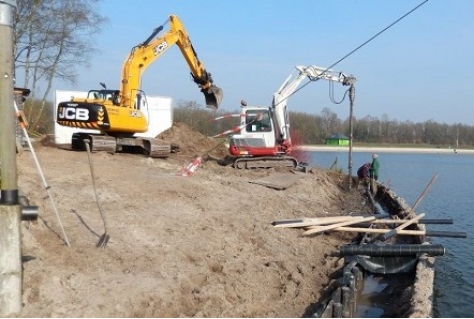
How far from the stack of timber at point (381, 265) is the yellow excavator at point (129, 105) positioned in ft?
22.6

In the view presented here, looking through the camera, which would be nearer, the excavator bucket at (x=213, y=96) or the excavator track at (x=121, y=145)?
the excavator track at (x=121, y=145)

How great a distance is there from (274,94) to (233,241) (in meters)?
12.6

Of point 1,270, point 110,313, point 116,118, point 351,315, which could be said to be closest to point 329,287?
point 351,315

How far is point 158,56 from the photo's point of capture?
1753cm

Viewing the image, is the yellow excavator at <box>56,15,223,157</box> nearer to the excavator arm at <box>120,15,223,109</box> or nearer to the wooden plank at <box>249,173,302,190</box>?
the excavator arm at <box>120,15,223,109</box>

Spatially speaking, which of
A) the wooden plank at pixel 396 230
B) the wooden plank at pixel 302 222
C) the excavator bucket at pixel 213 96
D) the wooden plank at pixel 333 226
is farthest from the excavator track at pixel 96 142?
the wooden plank at pixel 396 230

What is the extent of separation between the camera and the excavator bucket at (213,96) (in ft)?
62.1

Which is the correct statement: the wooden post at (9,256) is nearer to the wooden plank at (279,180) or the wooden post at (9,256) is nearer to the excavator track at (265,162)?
the wooden plank at (279,180)

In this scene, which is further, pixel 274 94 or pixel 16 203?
pixel 274 94

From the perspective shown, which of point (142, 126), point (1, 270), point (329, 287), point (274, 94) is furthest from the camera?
point (274, 94)

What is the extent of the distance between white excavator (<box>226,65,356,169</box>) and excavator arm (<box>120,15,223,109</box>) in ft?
5.46

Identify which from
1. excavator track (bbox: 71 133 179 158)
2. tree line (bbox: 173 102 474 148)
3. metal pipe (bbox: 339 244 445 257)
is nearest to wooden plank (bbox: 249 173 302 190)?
excavator track (bbox: 71 133 179 158)

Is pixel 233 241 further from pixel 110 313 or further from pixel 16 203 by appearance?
pixel 16 203

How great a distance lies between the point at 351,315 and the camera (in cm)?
789
